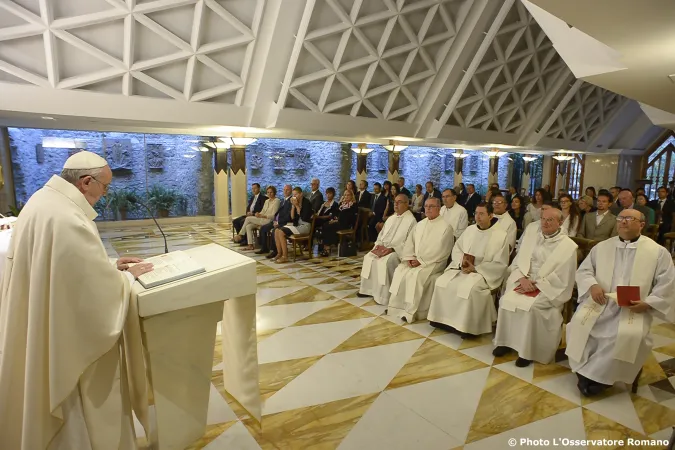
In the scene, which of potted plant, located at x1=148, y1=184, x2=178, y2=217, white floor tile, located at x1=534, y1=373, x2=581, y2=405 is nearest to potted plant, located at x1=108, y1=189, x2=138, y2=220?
potted plant, located at x1=148, y1=184, x2=178, y2=217

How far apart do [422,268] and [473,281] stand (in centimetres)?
78

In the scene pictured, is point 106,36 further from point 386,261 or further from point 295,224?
point 386,261

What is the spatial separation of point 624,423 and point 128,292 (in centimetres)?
339

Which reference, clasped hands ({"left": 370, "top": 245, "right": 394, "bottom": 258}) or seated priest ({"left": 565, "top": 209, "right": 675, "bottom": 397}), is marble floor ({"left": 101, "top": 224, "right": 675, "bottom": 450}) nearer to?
seated priest ({"left": 565, "top": 209, "right": 675, "bottom": 397})

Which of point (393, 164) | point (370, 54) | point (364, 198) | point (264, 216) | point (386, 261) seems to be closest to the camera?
point (386, 261)

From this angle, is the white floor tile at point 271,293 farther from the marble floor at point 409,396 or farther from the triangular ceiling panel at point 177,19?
the triangular ceiling panel at point 177,19

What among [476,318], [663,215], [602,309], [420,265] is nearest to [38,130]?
[420,265]

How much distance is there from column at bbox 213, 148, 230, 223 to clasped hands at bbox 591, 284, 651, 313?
38.1 ft

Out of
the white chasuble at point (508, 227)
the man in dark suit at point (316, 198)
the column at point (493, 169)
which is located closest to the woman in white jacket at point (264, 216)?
the man in dark suit at point (316, 198)

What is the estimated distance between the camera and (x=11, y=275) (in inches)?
79.5

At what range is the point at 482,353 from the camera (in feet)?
13.2

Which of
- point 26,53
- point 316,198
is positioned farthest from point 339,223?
point 26,53

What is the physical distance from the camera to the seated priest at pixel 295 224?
7.98 m

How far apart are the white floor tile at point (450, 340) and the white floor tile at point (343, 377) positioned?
0.27 meters
